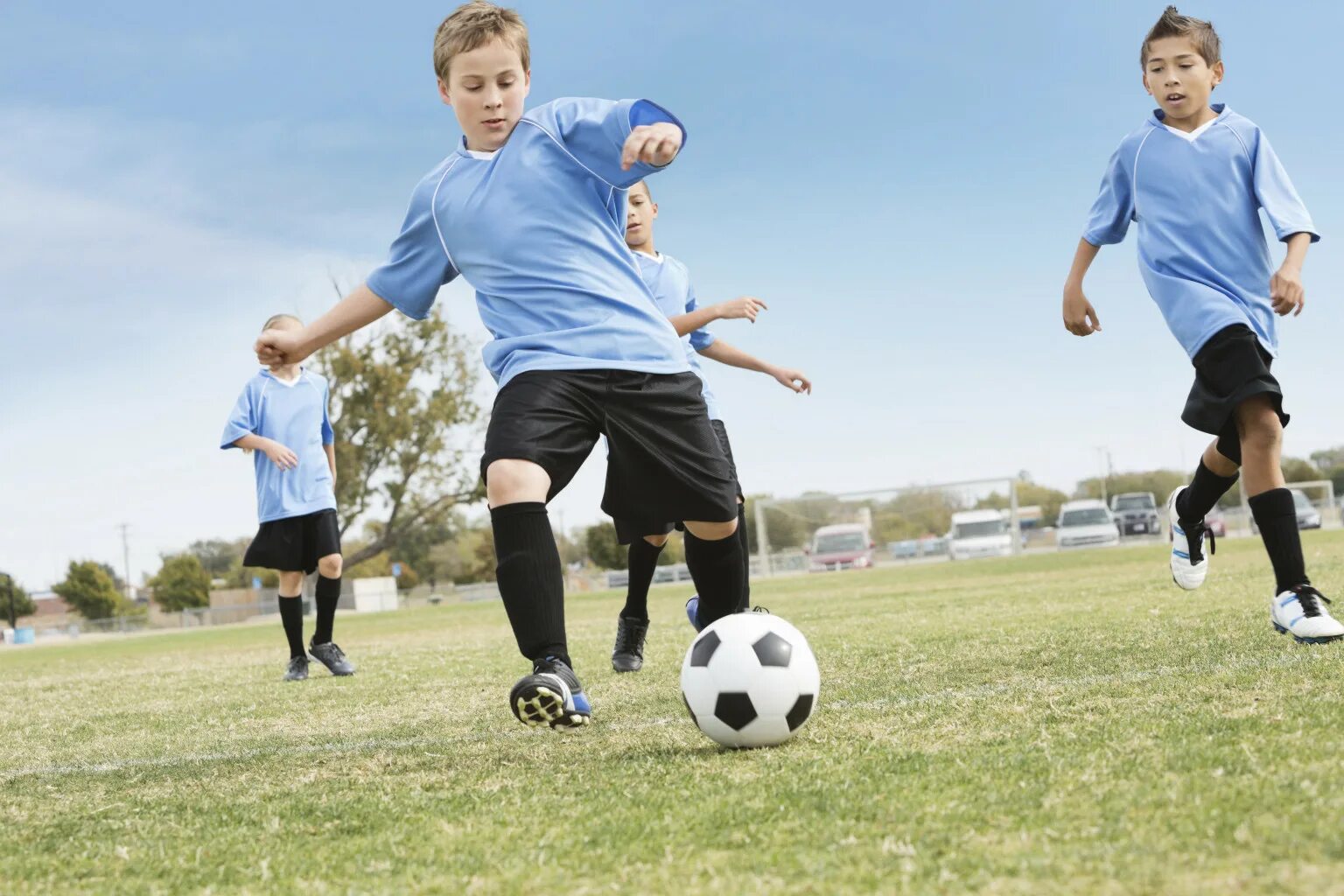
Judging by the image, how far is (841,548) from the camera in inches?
Result: 1385

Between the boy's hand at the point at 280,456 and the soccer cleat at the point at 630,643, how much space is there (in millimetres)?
2588

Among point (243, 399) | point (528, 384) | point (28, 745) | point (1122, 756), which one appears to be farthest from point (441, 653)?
point (1122, 756)

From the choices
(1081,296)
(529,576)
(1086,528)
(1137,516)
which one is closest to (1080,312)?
(1081,296)

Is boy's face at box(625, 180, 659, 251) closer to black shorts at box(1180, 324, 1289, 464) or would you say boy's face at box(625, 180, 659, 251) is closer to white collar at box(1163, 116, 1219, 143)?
white collar at box(1163, 116, 1219, 143)

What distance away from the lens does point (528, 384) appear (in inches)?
136

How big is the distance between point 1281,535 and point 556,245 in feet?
9.11

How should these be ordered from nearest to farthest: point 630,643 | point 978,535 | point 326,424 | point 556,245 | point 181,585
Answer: point 556,245
point 630,643
point 326,424
point 978,535
point 181,585

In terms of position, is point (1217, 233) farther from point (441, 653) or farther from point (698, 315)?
point (441, 653)

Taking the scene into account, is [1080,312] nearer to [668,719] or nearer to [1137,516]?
[668,719]

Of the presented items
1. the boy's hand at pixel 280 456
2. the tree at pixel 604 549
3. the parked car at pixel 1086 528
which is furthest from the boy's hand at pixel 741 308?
the tree at pixel 604 549

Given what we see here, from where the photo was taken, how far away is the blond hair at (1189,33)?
4.55 m

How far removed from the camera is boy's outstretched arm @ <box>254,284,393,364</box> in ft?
12.6

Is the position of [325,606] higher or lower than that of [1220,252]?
lower

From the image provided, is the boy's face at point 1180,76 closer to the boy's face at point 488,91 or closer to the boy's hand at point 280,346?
the boy's face at point 488,91
